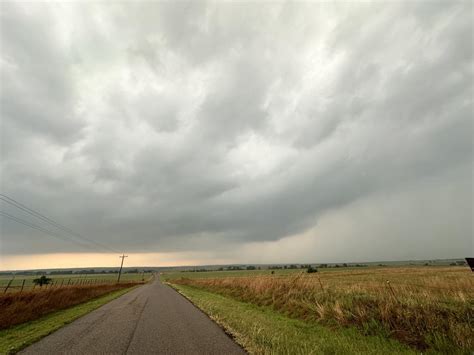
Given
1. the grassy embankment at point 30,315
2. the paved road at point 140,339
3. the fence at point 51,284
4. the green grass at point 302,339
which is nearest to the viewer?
the green grass at point 302,339

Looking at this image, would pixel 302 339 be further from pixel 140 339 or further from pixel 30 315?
pixel 30 315

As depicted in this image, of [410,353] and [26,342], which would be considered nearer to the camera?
[410,353]

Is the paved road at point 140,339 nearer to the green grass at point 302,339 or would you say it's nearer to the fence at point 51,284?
the green grass at point 302,339

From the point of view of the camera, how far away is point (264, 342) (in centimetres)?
809

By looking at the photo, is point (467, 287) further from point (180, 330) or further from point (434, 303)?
point (180, 330)

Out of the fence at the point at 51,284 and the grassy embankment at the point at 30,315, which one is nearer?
the grassy embankment at the point at 30,315

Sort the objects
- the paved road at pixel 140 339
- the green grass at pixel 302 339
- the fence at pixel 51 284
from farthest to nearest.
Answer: the fence at pixel 51 284 < the paved road at pixel 140 339 < the green grass at pixel 302 339

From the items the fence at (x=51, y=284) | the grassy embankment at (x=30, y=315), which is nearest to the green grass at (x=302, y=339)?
the grassy embankment at (x=30, y=315)

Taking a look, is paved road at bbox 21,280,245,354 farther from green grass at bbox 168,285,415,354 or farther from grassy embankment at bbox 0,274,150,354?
grassy embankment at bbox 0,274,150,354

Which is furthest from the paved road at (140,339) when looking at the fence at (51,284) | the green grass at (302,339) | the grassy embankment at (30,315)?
the fence at (51,284)

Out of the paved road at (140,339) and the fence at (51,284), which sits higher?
the fence at (51,284)

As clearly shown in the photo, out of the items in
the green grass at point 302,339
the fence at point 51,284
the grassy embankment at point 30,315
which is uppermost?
the fence at point 51,284

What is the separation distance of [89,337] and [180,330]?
127 inches

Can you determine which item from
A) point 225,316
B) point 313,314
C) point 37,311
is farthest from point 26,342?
point 313,314
